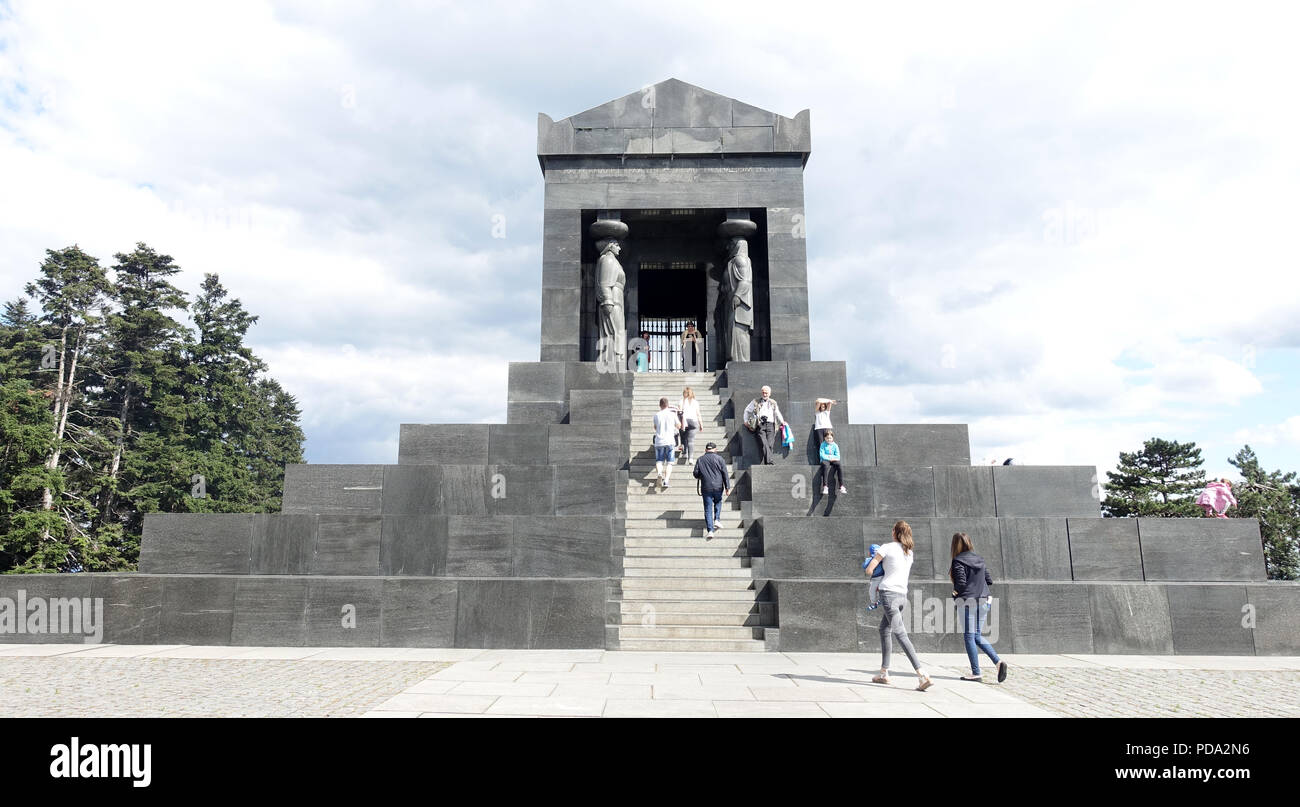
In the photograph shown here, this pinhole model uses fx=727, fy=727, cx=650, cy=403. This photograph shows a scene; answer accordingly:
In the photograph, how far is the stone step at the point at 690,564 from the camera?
497 inches

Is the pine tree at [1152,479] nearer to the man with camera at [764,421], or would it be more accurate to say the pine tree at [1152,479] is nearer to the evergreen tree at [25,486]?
the man with camera at [764,421]

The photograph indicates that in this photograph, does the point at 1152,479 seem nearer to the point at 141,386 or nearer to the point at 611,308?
the point at 611,308

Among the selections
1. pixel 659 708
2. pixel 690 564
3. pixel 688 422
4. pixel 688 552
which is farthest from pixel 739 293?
pixel 659 708

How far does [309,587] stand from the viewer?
11672 mm

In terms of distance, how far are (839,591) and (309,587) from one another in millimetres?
8400

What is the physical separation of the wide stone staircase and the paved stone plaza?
67 cm

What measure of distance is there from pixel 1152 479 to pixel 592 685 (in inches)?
2140

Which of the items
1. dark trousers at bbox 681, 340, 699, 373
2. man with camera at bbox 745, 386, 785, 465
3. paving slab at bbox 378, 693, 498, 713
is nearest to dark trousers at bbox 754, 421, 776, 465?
man with camera at bbox 745, 386, 785, 465

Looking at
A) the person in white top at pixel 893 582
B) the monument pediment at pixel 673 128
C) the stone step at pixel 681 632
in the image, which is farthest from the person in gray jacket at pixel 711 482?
the monument pediment at pixel 673 128

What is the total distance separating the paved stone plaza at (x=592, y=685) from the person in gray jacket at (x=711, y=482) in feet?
10.0

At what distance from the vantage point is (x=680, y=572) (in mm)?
12680

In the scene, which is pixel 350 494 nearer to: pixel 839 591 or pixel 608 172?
pixel 839 591

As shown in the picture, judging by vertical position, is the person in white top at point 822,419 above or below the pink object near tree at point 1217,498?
above
